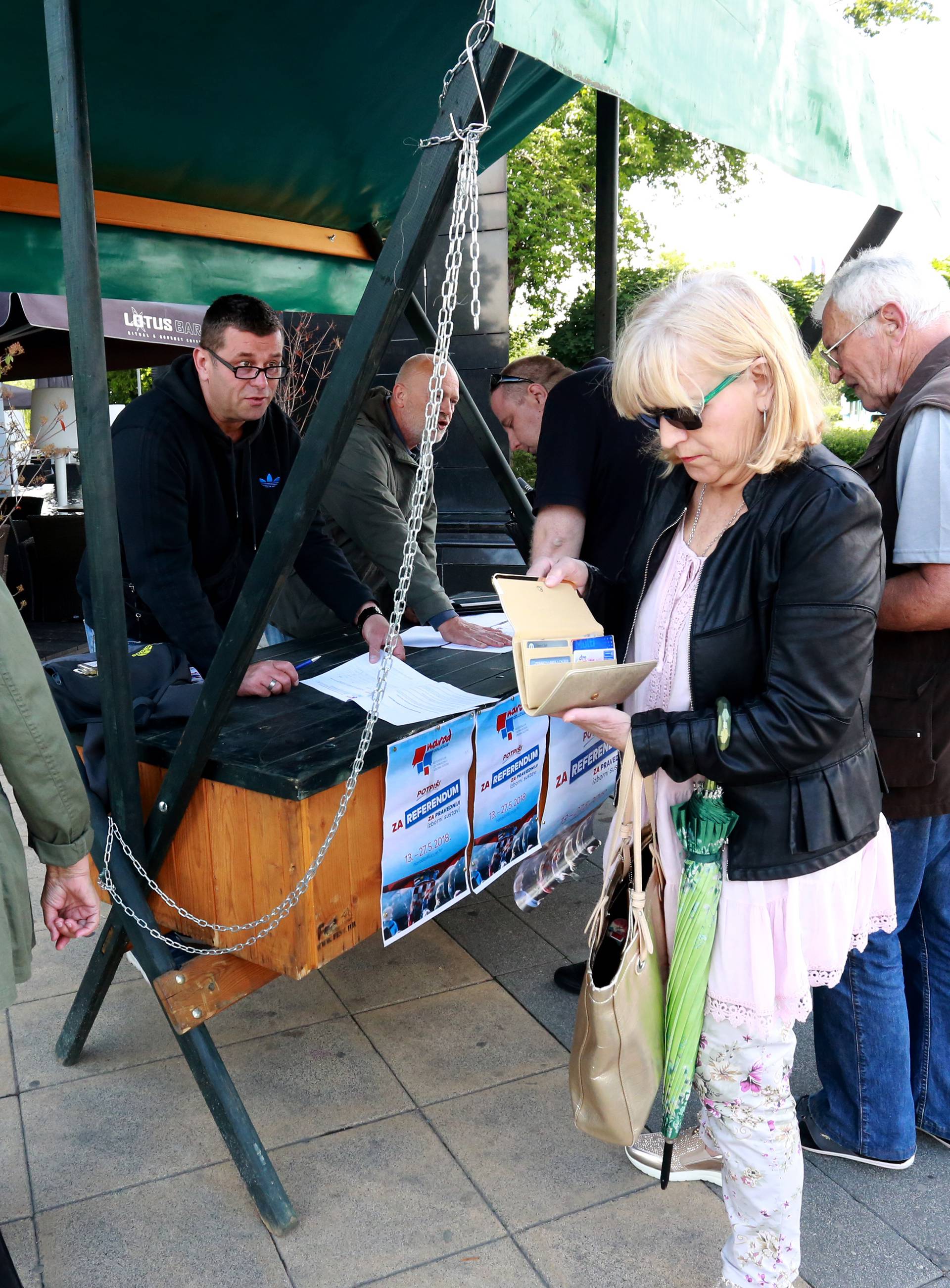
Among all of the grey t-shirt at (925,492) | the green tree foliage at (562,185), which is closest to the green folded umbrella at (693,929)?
the grey t-shirt at (925,492)

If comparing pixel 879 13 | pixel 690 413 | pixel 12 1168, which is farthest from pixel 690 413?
pixel 879 13

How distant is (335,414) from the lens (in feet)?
6.09

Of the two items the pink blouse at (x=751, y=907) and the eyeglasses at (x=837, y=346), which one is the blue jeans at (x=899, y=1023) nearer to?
the pink blouse at (x=751, y=907)

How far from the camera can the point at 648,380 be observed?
166cm

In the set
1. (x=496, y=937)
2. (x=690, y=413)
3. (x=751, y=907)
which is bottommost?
(x=496, y=937)

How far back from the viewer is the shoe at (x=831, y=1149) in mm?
2354

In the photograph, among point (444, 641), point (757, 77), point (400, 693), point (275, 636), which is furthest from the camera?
point (275, 636)

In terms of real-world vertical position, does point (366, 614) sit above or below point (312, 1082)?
above

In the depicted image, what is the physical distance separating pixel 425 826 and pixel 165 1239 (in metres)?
1.04

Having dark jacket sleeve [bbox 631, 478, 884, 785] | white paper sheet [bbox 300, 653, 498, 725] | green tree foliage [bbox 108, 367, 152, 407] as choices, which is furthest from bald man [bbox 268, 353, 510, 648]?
green tree foliage [bbox 108, 367, 152, 407]

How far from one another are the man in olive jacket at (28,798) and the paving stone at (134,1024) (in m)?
1.21

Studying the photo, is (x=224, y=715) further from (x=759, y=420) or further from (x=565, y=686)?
(x=759, y=420)

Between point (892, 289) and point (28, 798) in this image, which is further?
point (892, 289)

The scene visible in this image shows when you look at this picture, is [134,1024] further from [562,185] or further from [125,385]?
[125,385]
